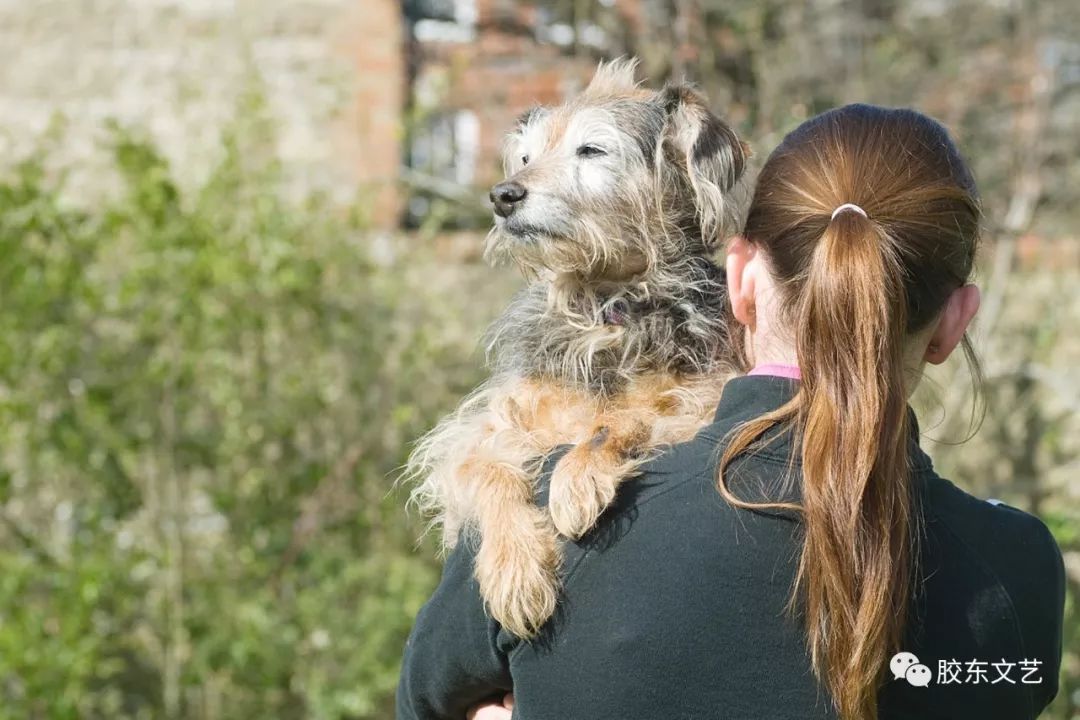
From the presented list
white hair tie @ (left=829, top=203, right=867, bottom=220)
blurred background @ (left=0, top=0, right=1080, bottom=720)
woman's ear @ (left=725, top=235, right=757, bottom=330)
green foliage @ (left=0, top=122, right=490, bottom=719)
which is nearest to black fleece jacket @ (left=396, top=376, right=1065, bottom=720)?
woman's ear @ (left=725, top=235, right=757, bottom=330)

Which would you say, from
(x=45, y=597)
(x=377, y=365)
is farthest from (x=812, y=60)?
(x=45, y=597)

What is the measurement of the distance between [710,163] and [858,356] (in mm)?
1141

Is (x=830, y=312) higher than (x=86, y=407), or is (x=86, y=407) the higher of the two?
(x=830, y=312)

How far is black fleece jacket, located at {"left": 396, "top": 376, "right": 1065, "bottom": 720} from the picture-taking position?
1737 mm

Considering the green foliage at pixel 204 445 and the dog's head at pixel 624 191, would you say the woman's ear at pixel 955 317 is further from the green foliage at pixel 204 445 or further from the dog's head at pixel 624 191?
the green foliage at pixel 204 445

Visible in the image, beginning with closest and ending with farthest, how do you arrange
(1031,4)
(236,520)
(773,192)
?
1. (773,192)
2. (236,520)
3. (1031,4)

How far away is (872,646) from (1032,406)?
17.3 ft

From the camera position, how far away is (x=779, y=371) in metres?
1.90

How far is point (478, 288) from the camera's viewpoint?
628 centimetres

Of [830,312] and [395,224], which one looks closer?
[830,312]

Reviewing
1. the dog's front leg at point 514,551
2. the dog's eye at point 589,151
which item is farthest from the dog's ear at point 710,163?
the dog's front leg at point 514,551

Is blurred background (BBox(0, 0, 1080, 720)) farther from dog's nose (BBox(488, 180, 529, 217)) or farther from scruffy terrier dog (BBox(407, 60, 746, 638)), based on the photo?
dog's nose (BBox(488, 180, 529, 217))

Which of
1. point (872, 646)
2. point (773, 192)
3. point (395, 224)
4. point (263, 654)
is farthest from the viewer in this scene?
point (395, 224)

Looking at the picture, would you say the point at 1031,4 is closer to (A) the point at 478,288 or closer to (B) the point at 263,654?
(A) the point at 478,288
